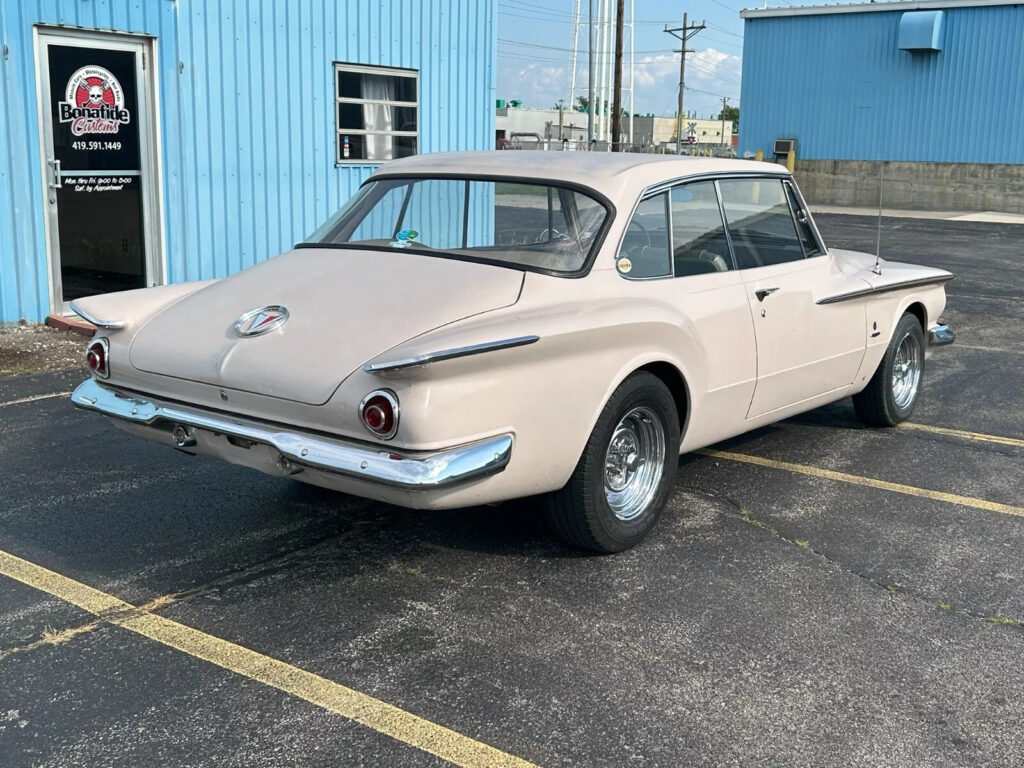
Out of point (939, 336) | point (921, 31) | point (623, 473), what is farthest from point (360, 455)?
point (921, 31)

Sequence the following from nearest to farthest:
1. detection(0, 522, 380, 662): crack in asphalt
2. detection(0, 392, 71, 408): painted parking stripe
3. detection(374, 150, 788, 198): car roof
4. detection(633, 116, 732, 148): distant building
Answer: detection(0, 522, 380, 662): crack in asphalt
detection(374, 150, 788, 198): car roof
detection(0, 392, 71, 408): painted parking stripe
detection(633, 116, 732, 148): distant building

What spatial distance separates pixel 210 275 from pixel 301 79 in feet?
7.83

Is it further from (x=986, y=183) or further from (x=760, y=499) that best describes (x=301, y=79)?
(x=986, y=183)

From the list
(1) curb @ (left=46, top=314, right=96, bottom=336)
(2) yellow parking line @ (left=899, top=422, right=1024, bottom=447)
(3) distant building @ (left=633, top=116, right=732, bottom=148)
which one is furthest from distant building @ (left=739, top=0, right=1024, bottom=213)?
(3) distant building @ (left=633, top=116, right=732, bottom=148)

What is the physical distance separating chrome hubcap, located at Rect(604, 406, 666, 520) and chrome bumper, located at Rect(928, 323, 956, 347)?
317 cm

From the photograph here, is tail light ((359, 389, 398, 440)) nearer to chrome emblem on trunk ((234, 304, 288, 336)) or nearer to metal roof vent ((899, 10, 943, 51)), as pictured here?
chrome emblem on trunk ((234, 304, 288, 336))

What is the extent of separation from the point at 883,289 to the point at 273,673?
431 cm

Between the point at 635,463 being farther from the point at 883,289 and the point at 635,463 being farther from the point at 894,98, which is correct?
the point at 894,98

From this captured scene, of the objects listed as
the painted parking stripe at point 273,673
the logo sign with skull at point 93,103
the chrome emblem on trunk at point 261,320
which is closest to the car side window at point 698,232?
the chrome emblem on trunk at point 261,320

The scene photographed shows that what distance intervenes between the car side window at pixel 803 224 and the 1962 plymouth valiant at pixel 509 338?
1 centimetres

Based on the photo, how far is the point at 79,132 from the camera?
377 inches

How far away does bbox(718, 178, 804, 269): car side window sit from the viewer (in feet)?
17.5

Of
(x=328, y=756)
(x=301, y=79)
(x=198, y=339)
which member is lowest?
(x=328, y=756)

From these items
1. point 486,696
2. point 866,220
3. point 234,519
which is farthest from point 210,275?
point 866,220
